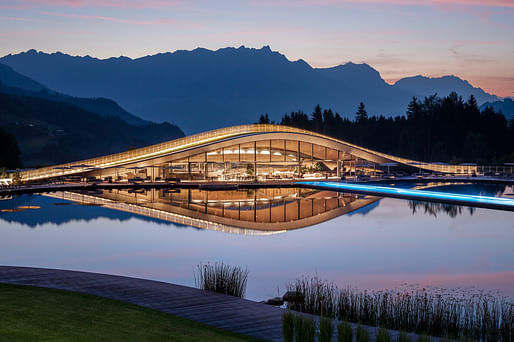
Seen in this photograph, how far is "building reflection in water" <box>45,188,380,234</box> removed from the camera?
79.6ft

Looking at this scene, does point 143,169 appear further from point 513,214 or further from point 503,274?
point 503,274

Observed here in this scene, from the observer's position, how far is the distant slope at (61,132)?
108m

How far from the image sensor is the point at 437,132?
83625 millimetres

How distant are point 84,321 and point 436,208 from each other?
926 inches

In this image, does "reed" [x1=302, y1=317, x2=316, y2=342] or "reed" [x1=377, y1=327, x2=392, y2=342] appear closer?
"reed" [x1=377, y1=327, x2=392, y2=342]

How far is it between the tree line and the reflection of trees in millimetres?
41071

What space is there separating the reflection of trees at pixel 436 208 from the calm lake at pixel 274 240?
5 cm

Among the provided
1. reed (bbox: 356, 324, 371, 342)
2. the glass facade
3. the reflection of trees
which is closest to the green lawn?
reed (bbox: 356, 324, 371, 342)

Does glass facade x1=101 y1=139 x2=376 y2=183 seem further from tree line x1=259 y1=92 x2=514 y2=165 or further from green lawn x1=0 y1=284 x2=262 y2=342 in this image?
green lawn x1=0 y1=284 x2=262 y2=342

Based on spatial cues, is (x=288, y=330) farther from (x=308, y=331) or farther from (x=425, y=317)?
(x=425, y=317)

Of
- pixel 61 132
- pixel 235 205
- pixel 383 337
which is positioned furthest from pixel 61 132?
pixel 383 337

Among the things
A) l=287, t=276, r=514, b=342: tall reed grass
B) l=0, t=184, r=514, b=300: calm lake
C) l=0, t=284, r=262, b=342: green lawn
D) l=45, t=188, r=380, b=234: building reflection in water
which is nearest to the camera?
l=0, t=284, r=262, b=342: green lawn

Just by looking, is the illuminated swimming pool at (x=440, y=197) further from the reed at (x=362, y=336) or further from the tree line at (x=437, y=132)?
the tree line at (x=437, y=132)

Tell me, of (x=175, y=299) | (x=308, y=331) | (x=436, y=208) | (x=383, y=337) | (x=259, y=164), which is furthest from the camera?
(x=259, y=164)
